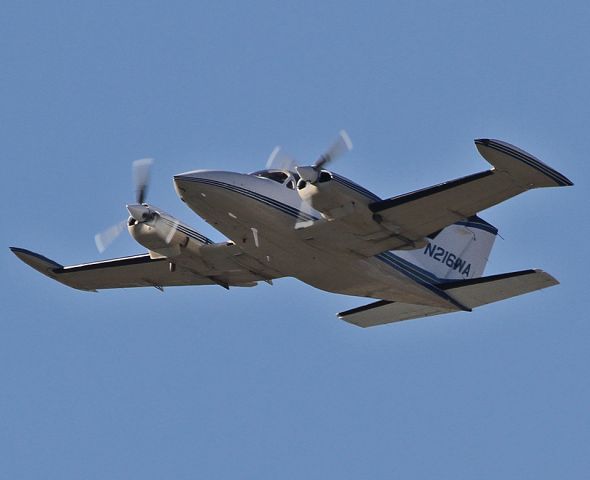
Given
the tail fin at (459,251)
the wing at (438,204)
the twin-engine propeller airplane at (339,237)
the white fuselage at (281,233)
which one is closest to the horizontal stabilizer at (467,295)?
the twin-engine propeller airplane at (339,237)

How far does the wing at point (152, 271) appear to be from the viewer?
2786 centimetres

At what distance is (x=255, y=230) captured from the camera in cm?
2541

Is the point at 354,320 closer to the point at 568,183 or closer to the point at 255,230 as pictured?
the point at 255,230

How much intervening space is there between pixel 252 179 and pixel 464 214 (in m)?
4.92

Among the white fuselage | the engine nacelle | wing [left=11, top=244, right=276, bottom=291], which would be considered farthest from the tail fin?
wing [left=11, top=244, right=276, bottom=291]

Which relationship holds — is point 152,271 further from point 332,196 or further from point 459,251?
point 459,251

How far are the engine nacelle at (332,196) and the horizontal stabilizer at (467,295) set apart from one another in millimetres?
4635

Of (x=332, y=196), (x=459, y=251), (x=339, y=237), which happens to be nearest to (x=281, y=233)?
(x=339, y=237)

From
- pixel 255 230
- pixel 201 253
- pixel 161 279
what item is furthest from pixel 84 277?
pixel 255 230

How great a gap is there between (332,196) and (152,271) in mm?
7565

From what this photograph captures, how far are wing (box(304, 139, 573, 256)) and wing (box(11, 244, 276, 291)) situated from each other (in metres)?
3.32

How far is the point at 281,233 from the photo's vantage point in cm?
2545

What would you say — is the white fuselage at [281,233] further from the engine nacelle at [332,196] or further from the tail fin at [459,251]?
the tail fin at [459,251]

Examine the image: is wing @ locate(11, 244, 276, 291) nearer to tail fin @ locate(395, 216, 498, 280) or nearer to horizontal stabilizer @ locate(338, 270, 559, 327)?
horizontal stabilizer @ locate(338, 270, 559, 327)
